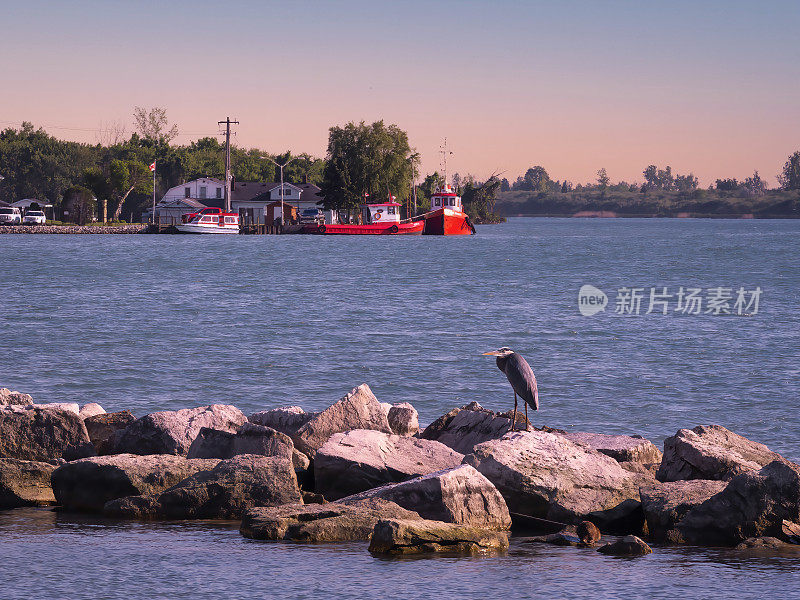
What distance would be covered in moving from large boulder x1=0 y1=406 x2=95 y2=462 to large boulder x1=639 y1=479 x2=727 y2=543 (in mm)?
7604

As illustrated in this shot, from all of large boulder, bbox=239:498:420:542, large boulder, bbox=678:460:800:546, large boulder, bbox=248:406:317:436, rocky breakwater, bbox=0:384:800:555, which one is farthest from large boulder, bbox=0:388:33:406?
large boulder, bbox=678:460:800:546

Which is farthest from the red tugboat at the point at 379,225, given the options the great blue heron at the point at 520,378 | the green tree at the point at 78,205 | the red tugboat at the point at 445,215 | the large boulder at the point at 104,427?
the great blue heron at the point at 520,378

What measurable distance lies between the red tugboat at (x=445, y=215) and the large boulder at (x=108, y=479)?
11007 cm

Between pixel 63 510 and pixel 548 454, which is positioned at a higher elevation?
pixel 548 454

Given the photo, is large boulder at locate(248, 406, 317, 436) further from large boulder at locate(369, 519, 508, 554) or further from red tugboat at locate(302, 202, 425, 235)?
red tugboat at locate(302, 202, 425, 235)

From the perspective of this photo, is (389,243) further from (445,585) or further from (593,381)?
(445,585)

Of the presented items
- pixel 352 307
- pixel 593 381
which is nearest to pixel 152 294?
pixel 352 307

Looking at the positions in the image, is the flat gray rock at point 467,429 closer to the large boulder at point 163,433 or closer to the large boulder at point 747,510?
the large boulder at point 163,433

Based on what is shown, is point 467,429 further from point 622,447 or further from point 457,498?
point 457,498

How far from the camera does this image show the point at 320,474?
1309 centimetres

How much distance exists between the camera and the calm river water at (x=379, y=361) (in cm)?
1020

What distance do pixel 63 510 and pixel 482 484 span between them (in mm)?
5097

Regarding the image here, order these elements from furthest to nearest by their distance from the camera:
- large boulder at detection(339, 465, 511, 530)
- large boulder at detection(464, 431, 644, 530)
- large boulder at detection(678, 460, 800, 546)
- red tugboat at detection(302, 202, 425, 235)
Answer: red tugboat at detection(302, 202, 425, 235)
large boulder at detection(464, 431, 644, 530)
large boulder at detection(339, 465, 511, 530)
large boulder at detection(678, 460, 800, 546)

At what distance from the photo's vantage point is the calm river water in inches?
402
